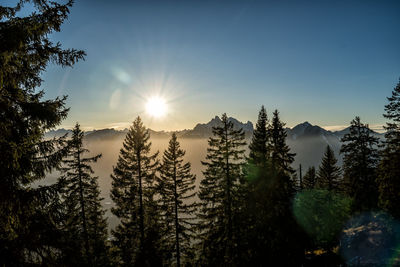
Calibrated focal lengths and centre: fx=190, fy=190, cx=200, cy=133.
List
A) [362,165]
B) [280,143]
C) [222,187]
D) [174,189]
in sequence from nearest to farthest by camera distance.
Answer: [222,187], [174,189], [280,143], [362,165]

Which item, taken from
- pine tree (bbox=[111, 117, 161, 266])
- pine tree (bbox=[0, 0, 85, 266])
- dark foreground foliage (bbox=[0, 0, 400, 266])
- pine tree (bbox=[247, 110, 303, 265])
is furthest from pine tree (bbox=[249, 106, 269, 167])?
pine tree (bbox=[0, 0, 85, 266])

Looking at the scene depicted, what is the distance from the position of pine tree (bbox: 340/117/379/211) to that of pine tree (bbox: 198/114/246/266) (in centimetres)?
1579

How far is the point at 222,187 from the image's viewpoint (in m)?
16.8

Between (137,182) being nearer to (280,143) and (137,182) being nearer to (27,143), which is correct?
(27,143)

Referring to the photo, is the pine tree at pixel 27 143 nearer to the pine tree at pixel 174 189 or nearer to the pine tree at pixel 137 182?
the pine tree at pixel 137 182

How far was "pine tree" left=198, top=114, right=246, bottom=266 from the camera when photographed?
16.6 meters

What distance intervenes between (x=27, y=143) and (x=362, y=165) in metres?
29.8

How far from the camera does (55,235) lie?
17.1ft

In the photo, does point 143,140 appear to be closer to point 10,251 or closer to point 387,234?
point 10,251

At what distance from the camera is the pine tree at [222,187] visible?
16.6 meters

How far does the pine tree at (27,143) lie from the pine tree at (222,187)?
12.3 m

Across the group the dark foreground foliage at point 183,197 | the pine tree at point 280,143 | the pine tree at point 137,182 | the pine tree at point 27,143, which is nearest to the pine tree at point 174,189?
the dark foreground foliage at point 183,197

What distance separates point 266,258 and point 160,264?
7.81 meters

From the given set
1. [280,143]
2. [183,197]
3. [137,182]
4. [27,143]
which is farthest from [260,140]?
[27,143]
